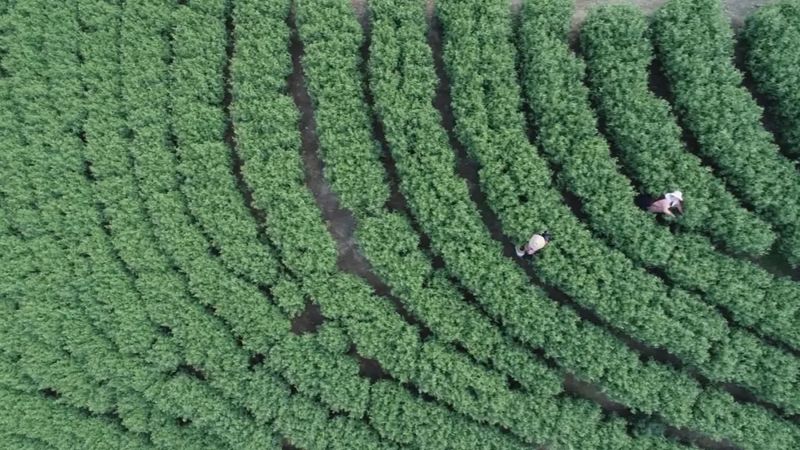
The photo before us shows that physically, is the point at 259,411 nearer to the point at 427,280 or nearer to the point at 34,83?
the point at 427,280

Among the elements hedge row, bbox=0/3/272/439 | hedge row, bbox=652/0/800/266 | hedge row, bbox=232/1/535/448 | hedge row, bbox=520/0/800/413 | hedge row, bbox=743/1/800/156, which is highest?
hedge row, bbox=743/1/800/156

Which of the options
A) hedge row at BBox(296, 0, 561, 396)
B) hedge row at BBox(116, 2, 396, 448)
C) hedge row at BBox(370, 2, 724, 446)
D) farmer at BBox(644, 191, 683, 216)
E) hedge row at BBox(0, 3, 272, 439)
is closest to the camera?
farmer at BBox(644, 191, 683, 216)

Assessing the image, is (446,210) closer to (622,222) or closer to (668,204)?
(622,222)

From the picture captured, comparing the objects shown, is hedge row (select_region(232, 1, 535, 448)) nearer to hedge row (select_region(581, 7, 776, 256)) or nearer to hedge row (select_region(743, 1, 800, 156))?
hedge row (select_region(581, 7, 776, 256))

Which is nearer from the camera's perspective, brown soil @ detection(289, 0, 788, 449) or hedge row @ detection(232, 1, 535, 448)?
hedge row @ detection(232, 1, 535, 448)

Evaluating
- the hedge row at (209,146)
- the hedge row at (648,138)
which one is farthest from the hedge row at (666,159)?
the hedge row at (209,146)

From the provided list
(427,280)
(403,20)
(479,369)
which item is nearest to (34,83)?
(403,20)

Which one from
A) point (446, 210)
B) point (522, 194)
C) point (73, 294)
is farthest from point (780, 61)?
point (73, 294)

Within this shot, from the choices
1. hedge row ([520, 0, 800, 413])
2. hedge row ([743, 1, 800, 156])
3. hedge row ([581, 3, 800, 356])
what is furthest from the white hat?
hedge row ([743, 1, 800, 156])
